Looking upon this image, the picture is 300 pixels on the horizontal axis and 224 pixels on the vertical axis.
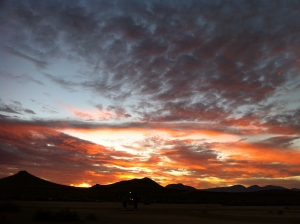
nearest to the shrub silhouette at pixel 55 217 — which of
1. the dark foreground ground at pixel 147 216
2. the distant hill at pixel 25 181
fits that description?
the dark foreground ground at pixel 147 216

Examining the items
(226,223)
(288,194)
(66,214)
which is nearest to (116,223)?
(66,214)

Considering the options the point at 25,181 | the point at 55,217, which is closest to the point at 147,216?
the point at 55,217

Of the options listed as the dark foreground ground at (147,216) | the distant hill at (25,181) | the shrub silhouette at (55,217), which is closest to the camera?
the shrub silhouette at (55,217)

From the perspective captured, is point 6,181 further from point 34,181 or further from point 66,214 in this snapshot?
point 66,214

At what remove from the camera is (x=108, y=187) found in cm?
16362

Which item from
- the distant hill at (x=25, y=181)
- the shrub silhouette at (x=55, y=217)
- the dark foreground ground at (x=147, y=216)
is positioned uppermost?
the distant hill at (x=25, y=181)

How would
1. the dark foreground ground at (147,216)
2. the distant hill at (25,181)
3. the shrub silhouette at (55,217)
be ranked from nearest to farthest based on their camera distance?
1. the shrub silhouette at (55,217)
2. the dark foreground ground at (147,216)
3. the distant hill at (25,181)

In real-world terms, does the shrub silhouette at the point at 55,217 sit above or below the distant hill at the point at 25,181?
below

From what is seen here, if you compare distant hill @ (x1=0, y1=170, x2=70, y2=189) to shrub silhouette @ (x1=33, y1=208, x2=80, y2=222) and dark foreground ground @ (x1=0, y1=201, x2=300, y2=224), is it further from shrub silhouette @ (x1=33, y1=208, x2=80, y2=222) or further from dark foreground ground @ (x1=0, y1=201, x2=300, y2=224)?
shrub silhouette @ (x1=33, y1=208, x2=80, y2=222)

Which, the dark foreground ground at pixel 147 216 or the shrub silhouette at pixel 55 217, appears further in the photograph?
the dark foreground ground at pixel 147 216

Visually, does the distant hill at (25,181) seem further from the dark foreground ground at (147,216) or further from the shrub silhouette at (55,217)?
the shrub silhouette at (55,217)

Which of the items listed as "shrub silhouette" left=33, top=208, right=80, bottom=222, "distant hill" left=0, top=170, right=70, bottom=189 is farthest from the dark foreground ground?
"distant hill" left=0, top=170, right=70, bottom=189

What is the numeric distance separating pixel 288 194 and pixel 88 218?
4534 inches

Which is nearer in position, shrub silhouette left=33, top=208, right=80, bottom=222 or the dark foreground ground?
shrub silhouette left=33, top=208, right=80, bottom=222
